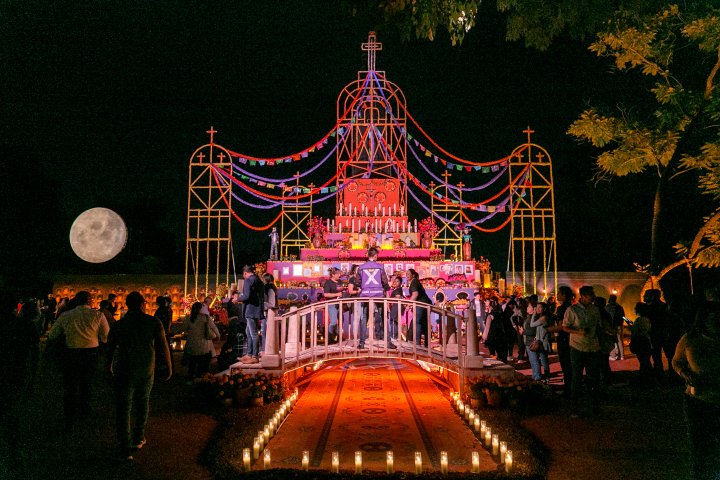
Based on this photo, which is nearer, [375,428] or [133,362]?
[133,362]

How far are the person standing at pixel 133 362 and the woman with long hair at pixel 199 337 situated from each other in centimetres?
393

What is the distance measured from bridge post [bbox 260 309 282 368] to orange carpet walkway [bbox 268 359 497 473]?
2.60 ft

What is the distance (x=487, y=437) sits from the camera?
6406mm

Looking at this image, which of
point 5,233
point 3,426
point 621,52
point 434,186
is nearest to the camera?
point 3,426

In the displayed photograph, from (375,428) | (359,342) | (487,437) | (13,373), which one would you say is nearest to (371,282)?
(359,342)

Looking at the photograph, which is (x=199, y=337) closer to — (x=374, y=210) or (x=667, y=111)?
(x=667, y=111)

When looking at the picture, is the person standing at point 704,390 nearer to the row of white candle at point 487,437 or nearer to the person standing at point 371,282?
the row of white candle at point 487,437

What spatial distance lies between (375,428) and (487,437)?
1.54m

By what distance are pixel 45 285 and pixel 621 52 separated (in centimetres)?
2695

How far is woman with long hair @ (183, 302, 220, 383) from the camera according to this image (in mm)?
10188

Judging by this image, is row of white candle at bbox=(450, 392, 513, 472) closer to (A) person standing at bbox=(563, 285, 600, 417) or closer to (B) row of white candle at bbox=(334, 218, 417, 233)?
(A) person standing at bbox=(563, 285, 600, 417)

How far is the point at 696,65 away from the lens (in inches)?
534

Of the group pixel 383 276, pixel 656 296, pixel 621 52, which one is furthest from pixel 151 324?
pixel 621 52

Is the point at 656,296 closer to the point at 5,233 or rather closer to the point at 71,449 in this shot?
the point at 71,449
